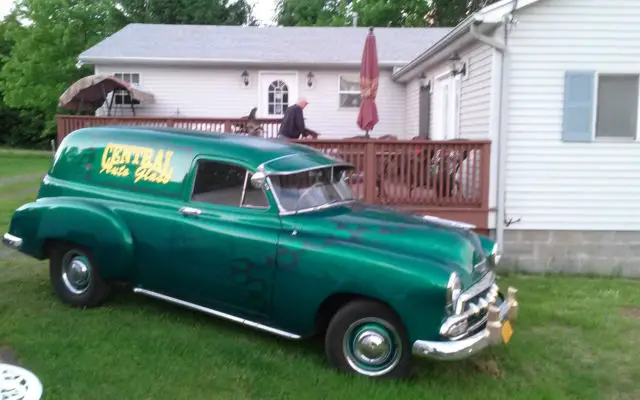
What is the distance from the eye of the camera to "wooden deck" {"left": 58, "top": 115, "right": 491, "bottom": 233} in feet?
29.6

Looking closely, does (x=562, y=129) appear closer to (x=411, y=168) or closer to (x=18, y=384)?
(x=411, y=168)

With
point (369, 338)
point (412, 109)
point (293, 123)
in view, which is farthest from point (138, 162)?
point (412, 109)

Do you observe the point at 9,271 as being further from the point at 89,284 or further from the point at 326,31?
the point at 326,31

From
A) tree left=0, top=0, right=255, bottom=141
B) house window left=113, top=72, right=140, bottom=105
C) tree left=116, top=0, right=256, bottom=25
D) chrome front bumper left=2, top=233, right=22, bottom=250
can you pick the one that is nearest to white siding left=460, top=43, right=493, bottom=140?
chrome front bumper left=2, top=233, right=22, bottom=250

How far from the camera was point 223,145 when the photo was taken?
220 inches

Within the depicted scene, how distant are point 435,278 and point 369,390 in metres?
0.92

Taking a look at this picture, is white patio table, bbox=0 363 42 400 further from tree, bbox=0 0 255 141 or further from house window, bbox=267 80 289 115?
tree, bbox=0 0 255 141

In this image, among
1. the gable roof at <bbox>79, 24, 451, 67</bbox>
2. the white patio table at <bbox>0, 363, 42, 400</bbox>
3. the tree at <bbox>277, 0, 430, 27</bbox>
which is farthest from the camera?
the tree at <bbox>277, 0, 430, 27</bbox>

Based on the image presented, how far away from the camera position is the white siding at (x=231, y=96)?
666 inches

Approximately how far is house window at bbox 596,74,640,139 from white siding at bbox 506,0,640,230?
5.6 inches

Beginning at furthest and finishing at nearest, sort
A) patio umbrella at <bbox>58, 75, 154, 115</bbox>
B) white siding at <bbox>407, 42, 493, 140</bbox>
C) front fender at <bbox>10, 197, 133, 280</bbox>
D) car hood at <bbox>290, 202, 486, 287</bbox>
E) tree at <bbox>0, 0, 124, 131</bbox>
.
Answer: tree at <bbox>0, 0, 124, 131</bbox> < patio umbrella at <bbox>58, 75, 154, 115</bbox> < white siding at <bbox>407, 42, 493, 140</bbox> < front fender at <bbox>10, 197, 133, 280</bbox> < car hood at <bbox>290, 202, 486, 287</bbox>

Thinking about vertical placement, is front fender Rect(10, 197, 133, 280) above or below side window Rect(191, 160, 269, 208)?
below

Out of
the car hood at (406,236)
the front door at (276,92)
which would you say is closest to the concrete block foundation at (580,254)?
the car hood at (406,236)

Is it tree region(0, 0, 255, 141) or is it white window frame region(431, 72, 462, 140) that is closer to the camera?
white window frame region(431, 72, 462, 140)
